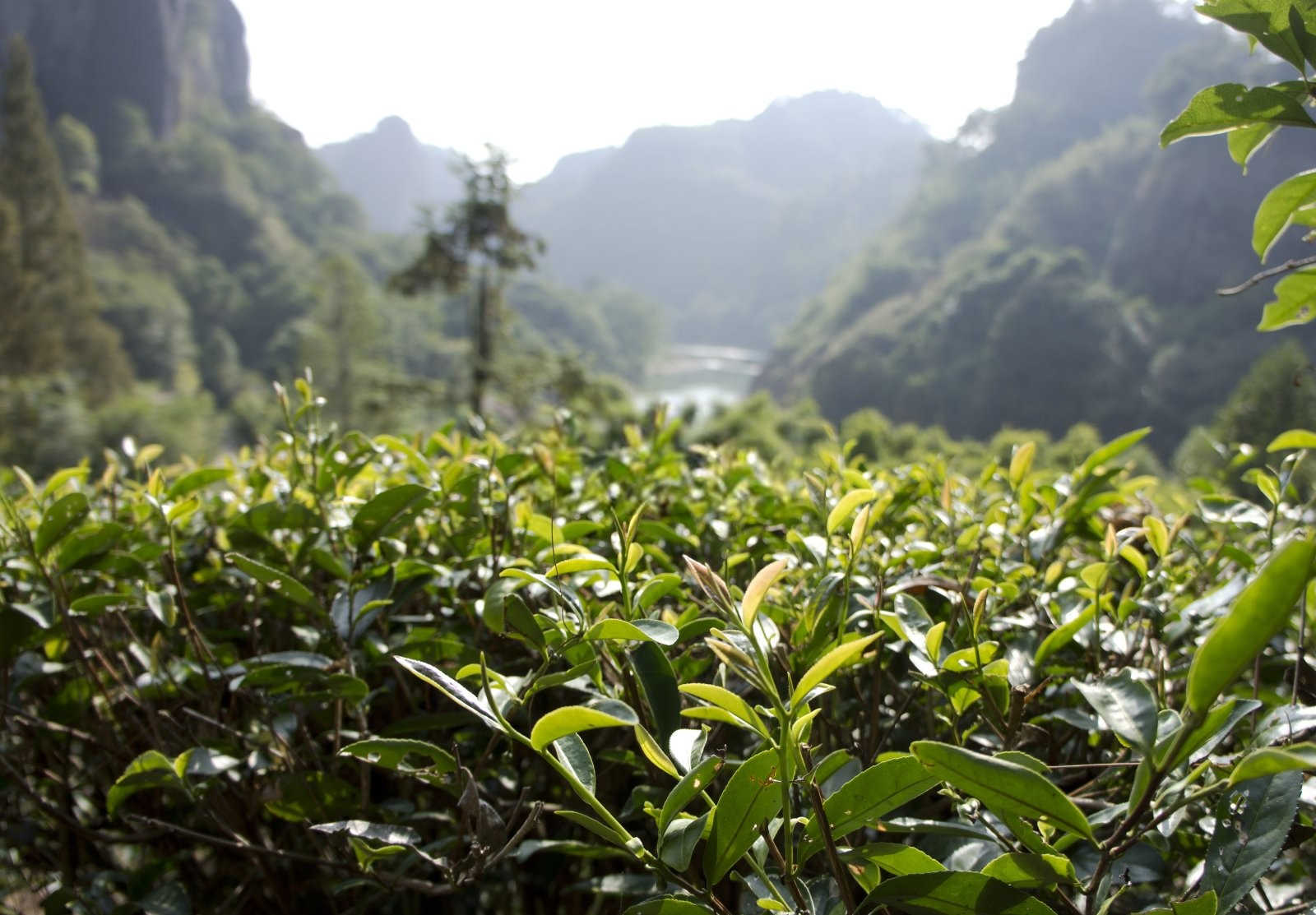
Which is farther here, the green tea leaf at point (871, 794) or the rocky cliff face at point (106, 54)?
the rocky cliff face at point (106, 54)

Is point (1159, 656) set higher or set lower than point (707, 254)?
lower

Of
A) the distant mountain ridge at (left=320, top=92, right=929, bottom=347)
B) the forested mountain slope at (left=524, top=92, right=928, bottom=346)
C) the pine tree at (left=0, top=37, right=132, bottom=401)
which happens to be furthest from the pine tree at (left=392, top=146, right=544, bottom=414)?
the forested mountain slope at (left=524, top=92, right=928, bottom=346)

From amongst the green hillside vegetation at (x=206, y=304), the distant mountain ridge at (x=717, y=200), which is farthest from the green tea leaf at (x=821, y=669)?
the distant mountain ridge at (x=717, y=200)

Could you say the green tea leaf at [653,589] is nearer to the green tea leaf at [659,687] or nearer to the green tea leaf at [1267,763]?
the green tea leaf at [659,687]

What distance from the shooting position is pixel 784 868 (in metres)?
0.33

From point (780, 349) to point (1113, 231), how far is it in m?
19.6

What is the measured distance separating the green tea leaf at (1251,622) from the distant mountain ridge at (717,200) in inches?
2609

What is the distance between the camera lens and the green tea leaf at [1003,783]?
0.27 meters

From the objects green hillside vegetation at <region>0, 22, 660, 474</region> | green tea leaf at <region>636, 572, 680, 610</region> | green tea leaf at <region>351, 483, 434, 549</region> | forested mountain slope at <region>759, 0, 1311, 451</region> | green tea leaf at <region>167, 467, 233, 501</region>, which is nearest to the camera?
green tea leaf at <region>636, 572, 680, 610</region>

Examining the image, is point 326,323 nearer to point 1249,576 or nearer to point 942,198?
point 1249,576

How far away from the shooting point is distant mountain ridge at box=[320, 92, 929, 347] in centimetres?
7194

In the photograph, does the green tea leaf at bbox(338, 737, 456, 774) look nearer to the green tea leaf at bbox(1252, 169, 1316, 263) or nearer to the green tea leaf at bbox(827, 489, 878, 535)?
the green tea leaf at bbox(827, 489, 878, 535)

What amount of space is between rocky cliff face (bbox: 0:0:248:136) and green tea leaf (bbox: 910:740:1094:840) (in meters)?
57.1

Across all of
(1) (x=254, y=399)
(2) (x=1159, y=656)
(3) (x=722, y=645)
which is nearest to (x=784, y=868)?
(3) (x=722, y=645)
